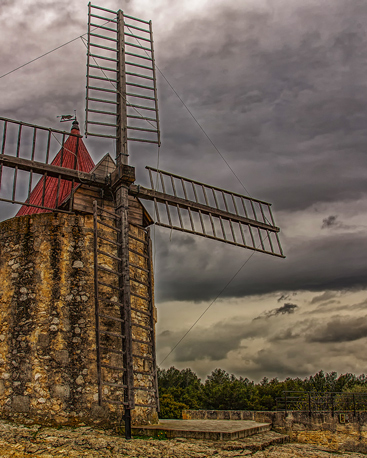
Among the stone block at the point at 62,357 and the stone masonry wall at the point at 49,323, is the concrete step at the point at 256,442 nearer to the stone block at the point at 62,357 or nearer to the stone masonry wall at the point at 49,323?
the stone masonry wall at the point at 49,323

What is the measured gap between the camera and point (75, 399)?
7527mm

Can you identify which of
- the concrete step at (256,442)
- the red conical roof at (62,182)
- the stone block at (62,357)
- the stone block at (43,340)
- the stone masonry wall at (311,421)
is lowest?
the concrete step at (256,442)

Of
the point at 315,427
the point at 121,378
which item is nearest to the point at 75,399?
the point at 121,378

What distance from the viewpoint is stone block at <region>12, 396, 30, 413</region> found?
24.1ft

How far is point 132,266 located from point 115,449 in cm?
334

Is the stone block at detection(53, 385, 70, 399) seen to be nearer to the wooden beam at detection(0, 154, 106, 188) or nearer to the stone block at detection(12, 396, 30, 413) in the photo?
the stone block at detection(12, 396, 30, 413)

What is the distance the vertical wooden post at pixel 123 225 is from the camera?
25.4ft

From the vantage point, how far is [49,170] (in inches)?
353

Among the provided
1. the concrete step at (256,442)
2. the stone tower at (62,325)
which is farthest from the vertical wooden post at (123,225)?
the concrete step at (256,442)

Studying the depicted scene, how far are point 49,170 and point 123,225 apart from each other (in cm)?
182

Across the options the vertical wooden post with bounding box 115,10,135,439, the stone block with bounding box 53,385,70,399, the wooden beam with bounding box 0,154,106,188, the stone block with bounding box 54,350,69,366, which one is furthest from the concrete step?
the wooden beam with bounding box 0,154,106,188

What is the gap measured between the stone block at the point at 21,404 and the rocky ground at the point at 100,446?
10.1 inches

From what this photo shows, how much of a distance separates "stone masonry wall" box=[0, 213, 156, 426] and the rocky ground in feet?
1.15

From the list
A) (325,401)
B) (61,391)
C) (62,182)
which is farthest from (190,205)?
(325,401)
